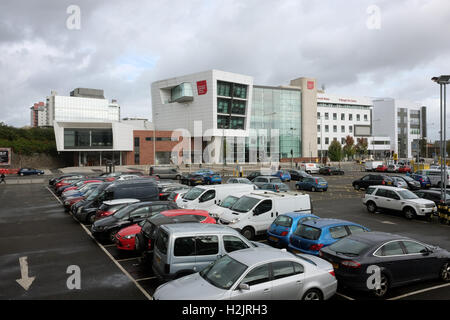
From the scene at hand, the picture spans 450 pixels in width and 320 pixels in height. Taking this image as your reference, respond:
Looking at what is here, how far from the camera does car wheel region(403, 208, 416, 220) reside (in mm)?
17141

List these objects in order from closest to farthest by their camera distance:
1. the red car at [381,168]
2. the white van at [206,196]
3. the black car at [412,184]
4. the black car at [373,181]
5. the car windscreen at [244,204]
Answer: the car windscreen at [244,204] → the white van at [206,196] → the black car at [373,181] → the black car at [412,184] → the red car at [381,168]

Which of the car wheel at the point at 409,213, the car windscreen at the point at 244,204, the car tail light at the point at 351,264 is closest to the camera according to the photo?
the car tail light at the point at 351,264

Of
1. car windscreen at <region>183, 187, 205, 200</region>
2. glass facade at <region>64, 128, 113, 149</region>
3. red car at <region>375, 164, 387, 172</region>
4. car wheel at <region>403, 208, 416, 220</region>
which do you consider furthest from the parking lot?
glass facade at <region>64, 128, 113, 149</region>

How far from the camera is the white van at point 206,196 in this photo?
16516mm

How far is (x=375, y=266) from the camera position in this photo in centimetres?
736

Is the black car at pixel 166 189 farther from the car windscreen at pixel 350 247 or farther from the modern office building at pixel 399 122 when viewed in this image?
the modern office building at pixel 399 122

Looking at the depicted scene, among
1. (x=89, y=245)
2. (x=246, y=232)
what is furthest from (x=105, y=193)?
(x=246, y=232)

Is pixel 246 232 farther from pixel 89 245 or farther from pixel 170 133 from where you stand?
pixel 170 133

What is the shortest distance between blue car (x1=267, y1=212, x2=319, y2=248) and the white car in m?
8.88

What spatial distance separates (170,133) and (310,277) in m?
68.0

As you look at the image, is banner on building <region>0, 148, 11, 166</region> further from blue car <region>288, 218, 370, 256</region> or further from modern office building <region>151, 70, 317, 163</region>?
blue car <region>288, 218, 370, 256</region>

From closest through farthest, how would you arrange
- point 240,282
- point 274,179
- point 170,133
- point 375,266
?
point 240,282 < point 375,266 < point 274,179 < point 170,133

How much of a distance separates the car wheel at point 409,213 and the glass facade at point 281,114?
214 ft

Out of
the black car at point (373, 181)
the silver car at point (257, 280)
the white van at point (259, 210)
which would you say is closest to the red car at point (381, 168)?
the black car at point (373, 181)
